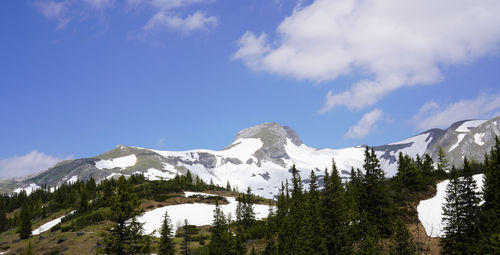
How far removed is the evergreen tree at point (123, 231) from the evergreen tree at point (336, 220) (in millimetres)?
A: 22589

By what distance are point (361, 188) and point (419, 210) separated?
37.2ft

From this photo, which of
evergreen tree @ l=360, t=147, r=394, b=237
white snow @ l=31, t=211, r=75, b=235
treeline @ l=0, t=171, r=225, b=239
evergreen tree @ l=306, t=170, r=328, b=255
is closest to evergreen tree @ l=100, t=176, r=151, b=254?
evergreen tree @ l=306, t=170, r=328, b=255

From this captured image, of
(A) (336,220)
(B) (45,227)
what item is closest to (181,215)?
(B) (45,227)

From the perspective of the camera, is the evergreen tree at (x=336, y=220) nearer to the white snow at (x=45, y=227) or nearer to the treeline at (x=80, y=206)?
the treeline at (x=80, y=206)

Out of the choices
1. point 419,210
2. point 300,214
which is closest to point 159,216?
point 300,214

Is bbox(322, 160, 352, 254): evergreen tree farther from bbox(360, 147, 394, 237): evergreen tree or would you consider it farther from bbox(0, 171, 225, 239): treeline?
bbox(0, 171, 225, 239): treeline

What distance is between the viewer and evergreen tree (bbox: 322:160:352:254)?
39.5 meters

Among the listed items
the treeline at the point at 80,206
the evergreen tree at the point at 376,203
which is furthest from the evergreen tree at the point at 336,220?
the treeline at the point at 80,206

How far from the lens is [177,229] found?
232 feet

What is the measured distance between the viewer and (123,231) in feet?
80.5

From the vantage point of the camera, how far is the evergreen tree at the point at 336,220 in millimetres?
39531

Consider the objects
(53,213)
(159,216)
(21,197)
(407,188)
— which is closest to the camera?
(407,188)

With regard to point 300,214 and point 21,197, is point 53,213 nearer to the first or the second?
point 21,197

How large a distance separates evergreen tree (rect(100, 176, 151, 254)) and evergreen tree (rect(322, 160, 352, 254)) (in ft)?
74.1
